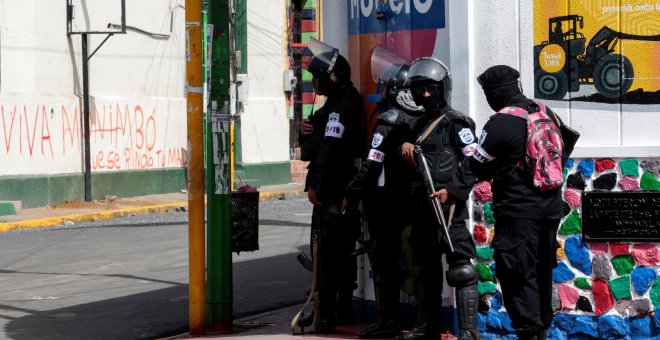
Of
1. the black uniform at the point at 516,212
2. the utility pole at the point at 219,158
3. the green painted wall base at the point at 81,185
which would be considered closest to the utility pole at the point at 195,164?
the utility pole at the point at 219,158

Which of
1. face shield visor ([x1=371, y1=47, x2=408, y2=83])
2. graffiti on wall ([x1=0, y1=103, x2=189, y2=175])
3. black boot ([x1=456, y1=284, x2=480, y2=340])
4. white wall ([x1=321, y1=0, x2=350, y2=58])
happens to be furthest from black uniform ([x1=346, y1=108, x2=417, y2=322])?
graffiti on wall ([x1=0, y1=103, x2=189, y2=175])

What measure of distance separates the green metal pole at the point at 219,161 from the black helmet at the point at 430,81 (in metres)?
1.61

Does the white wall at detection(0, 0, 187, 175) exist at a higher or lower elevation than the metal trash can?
higher

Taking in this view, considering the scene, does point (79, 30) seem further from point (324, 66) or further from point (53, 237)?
point (324, 66)

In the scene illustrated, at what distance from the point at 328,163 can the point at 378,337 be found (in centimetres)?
129

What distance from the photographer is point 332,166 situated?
9.05 m

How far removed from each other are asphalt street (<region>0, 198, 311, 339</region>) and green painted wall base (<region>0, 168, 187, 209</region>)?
106 inches

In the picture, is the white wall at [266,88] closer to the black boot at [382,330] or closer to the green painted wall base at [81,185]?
the green painted wall base at [81,185]

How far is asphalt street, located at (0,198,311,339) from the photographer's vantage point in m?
10.1

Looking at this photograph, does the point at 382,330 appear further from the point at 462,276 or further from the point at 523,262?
the point at 523,262

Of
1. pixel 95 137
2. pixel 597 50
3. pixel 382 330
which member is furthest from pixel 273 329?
pixel 95 137

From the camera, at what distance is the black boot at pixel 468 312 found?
7.91m

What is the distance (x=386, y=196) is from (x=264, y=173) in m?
22.7

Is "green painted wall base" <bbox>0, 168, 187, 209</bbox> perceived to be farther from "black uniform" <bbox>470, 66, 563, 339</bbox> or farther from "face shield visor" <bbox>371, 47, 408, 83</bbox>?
"black uniform" <bbox>470, 66, 563, 339</bbox>
